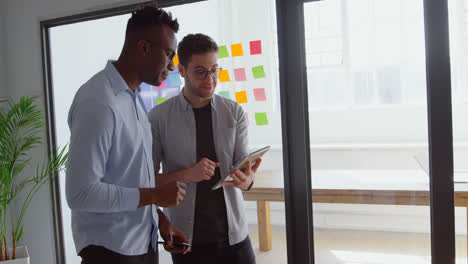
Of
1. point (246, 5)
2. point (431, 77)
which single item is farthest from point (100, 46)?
point (431, 77)

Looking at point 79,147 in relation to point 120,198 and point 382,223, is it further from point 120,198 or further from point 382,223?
point 382,223

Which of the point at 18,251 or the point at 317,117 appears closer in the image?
the point at 317,117

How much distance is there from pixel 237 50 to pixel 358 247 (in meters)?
1.30

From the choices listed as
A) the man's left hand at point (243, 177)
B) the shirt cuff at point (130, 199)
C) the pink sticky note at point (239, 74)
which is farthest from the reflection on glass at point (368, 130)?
the shirt cuff at point (130, 199)

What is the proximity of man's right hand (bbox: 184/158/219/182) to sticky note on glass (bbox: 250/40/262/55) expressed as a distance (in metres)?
0.84

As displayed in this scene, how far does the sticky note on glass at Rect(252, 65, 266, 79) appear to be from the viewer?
226cm

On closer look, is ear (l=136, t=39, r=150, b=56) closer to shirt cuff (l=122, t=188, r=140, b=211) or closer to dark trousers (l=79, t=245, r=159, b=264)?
shirt cuff (l=122, t=188, r=140, b=211)

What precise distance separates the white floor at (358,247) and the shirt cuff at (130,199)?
121cm

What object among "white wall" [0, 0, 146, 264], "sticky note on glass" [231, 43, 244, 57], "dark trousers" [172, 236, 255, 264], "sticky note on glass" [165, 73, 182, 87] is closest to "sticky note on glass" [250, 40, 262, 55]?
"sticky note on glass" [231, 43, 244, 57]

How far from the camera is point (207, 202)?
1.74 metres

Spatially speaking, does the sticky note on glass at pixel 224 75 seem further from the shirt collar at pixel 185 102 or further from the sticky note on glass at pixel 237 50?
the shirt collar at pixel 185 102

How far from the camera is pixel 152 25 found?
1.32 m

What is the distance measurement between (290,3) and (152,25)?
3.50ft

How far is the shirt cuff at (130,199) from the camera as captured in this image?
1213 millimetres
